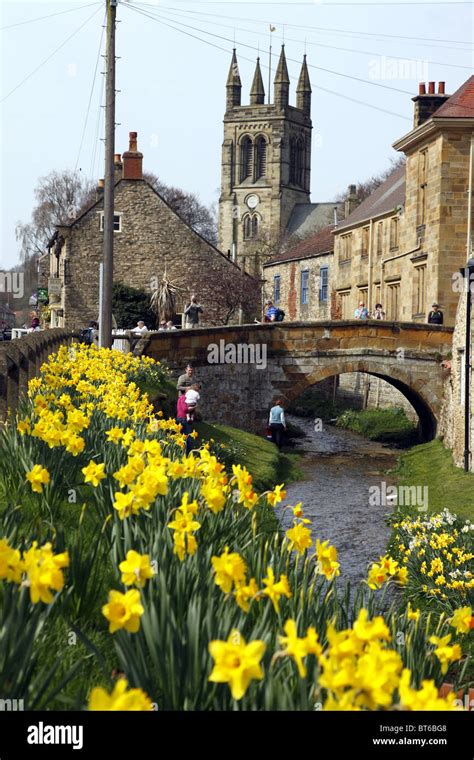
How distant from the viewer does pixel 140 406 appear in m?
10.1

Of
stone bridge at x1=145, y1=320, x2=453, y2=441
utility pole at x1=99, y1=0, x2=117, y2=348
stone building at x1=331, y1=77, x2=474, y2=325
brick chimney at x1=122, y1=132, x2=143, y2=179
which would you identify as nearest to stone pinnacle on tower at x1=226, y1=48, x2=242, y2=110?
brick chimney at x1=122, y1=132, x2=143, y2=179

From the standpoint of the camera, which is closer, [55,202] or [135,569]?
[135,569]

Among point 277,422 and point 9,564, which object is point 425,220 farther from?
point 9,564

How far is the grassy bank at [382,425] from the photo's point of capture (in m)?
32.8

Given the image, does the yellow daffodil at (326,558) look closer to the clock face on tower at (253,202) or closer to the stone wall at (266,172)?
the stone wall at (266,172)

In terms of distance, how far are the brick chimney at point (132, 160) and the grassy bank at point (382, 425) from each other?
43.7ft

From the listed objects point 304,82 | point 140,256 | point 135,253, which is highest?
point 304,82

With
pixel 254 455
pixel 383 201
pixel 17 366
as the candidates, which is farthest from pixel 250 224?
pixel 17 366

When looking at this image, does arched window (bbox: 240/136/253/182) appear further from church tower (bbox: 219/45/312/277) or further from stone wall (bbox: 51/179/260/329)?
stone wall (bbox: 51/179/260/329)

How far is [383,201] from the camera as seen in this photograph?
39.0 m

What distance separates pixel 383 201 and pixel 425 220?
822 centimetres

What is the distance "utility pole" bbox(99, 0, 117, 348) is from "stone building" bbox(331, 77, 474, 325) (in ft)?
37.9

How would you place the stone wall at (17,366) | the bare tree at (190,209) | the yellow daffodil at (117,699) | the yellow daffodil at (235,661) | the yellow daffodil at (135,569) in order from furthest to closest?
the bare tree at (190,209) → the stone wall at (17,366) → the yellow daffodil at (135,569) → the yellow daffodil at (235,661) → the yellow daffodil at (117,699)

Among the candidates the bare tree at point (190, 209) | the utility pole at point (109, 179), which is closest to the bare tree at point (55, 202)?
the bare tree at point (190, 209)
